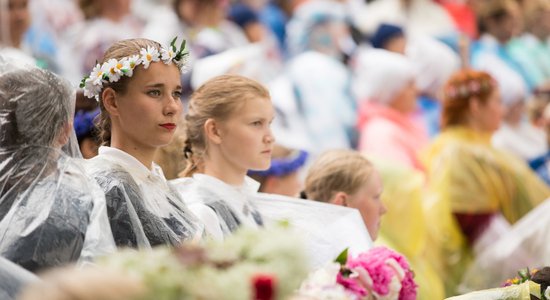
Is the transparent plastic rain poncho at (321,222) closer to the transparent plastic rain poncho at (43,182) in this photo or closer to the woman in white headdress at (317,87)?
the transparent plastic rain poncho at (43,182)

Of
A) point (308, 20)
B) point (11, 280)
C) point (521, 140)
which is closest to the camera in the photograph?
point (11, 280)

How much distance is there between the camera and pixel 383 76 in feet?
28.8

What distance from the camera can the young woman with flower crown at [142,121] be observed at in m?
4.10

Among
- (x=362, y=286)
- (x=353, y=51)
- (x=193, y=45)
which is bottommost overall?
(x=362, y=286)

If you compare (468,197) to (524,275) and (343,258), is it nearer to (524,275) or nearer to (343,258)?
(524,275)

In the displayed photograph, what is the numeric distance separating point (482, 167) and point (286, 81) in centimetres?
178

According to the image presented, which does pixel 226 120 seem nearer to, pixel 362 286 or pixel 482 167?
pixel 362 286

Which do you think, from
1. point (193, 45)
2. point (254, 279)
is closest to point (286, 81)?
point (193, 45)

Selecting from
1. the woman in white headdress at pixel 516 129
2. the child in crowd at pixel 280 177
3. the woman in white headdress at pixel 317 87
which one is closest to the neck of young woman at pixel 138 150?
the child in crowd at pixel 280 177

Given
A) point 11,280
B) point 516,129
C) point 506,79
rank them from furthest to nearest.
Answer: point 506,79 → point 516,129 → point 11,280

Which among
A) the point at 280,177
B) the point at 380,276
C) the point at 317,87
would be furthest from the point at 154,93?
the point at 317,87

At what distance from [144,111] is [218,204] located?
1.82 feet

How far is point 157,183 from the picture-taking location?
4.21m

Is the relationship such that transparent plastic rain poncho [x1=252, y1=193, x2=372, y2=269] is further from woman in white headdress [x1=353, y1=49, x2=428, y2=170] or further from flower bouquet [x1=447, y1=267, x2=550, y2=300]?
woman in white headdress [x1=353, y1=49, x2=428, y2=170]
